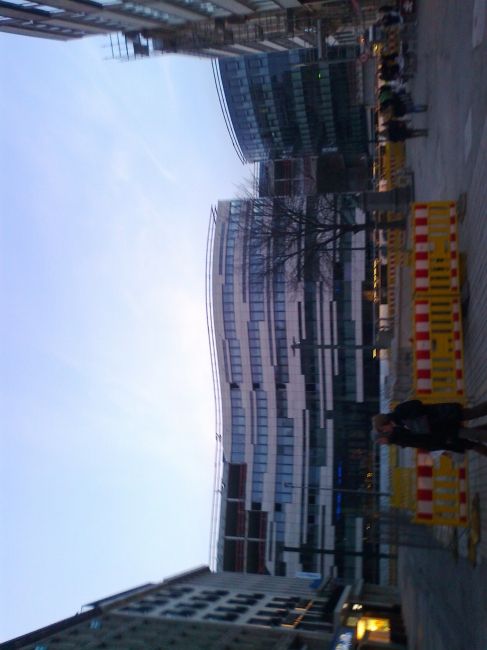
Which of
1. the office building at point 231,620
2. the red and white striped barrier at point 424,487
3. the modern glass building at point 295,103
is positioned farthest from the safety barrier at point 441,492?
the modern glass building at point 295,103

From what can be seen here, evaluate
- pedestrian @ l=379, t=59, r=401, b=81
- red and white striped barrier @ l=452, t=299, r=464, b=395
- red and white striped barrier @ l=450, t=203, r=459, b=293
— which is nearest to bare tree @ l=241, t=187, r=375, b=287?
pedestrian @ l=379, t=59, r=401, b=81

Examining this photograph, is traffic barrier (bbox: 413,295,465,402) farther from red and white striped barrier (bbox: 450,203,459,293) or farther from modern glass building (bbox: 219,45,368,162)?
modern glass building (bbox: 219,45,368,162)

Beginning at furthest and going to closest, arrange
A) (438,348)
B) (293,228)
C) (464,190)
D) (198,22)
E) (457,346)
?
(198,22) → (293,228) → (464,190) → (438,348) → (457,346)

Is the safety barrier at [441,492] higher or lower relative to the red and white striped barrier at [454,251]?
lower

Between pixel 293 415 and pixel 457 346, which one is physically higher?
pixel 293 415

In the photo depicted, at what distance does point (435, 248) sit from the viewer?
11.1 metres

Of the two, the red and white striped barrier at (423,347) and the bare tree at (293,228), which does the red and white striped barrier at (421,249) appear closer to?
the red and white striped barrier at (423,347)

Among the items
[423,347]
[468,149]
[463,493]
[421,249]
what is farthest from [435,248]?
[463,493]

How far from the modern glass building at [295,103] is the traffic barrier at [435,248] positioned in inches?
1408

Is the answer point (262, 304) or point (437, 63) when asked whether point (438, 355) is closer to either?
point (437, 63)

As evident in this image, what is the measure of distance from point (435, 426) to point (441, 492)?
376 centimetres

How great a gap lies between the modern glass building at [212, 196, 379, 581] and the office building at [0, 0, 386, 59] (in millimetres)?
18160

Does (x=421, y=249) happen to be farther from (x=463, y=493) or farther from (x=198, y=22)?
(x=198, y=22)

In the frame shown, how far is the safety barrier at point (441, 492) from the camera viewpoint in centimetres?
944
